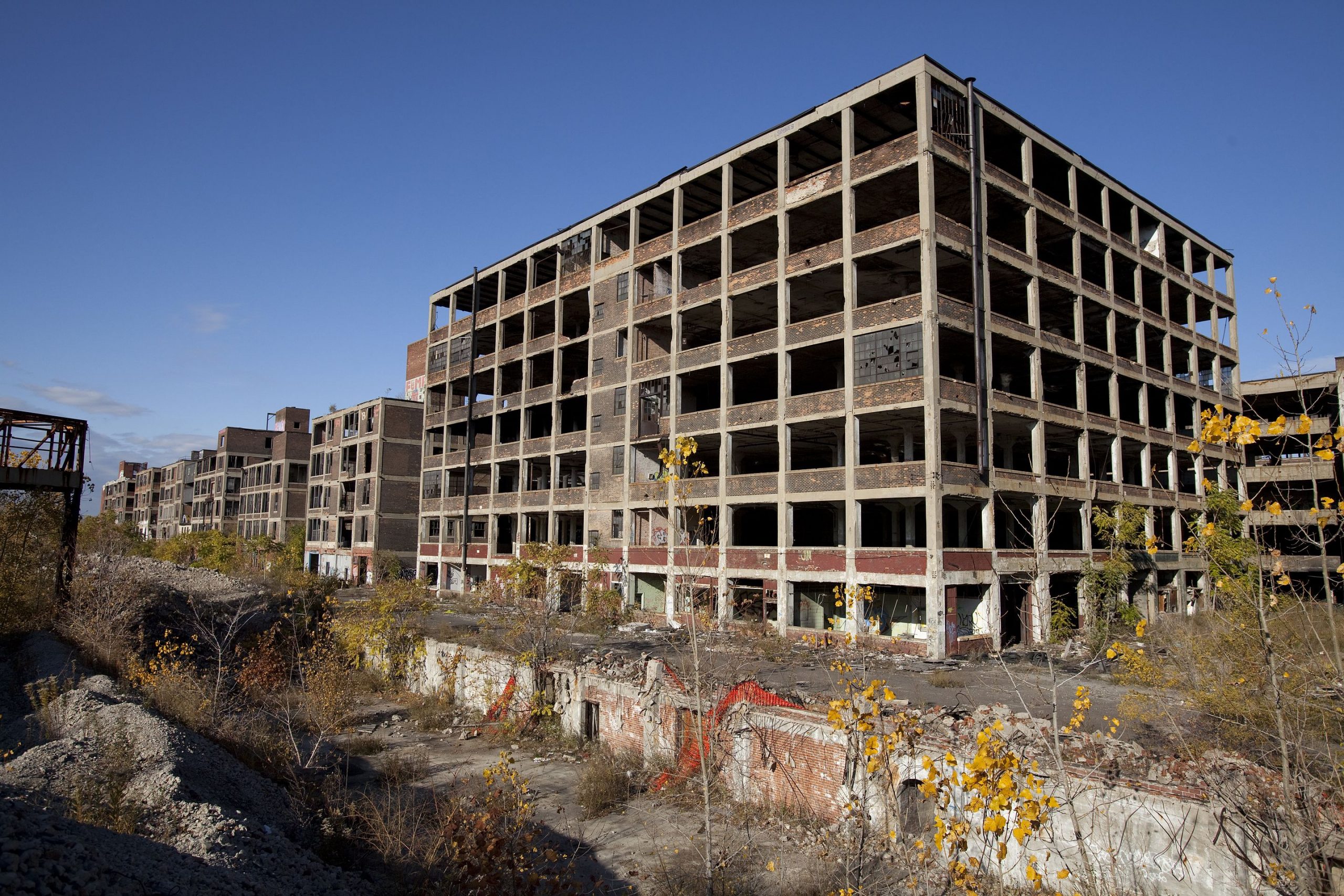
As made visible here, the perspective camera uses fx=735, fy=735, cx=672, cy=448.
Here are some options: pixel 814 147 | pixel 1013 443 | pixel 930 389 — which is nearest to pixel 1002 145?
pixel 814 147

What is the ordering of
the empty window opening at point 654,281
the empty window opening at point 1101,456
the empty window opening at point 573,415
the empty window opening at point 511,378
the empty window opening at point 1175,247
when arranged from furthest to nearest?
the empty window opening at point 511,378 < the empty window opening at point 573,415 < the empty window opening at point 1175,247 < the empty window opening at point 654,281 < the empty window opening at point 1101,456

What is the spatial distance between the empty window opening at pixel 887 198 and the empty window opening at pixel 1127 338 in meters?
12.8

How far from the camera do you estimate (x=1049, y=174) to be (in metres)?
34.5

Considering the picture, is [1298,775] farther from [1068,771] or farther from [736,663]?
[736,663]

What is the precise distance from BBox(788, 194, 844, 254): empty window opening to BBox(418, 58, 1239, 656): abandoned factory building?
0.12m

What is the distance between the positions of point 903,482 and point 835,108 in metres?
14.9

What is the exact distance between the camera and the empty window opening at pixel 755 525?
117 ft

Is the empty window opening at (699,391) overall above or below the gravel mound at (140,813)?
above

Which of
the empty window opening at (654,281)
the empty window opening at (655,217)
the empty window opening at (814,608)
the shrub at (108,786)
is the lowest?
the shrub at (108,786)

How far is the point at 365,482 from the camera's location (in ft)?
187

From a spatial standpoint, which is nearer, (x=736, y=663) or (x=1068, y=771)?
(x=1068, y=771)

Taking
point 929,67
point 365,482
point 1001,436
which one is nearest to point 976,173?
point 929,67

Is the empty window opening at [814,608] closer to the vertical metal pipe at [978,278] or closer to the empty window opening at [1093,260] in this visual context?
the vertical metal pipe at [978,278]

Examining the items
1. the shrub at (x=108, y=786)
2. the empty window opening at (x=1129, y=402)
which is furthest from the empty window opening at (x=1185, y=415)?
the shrub at (x=108, y=786)
